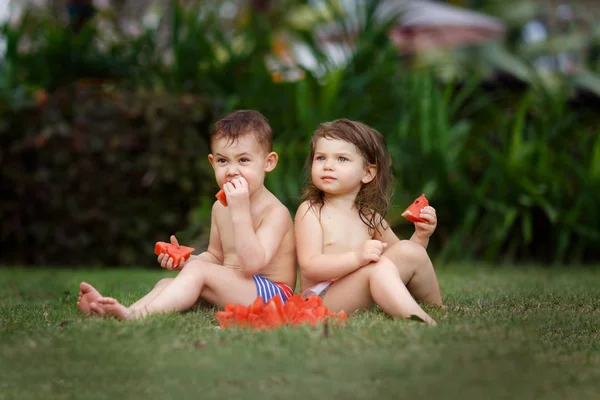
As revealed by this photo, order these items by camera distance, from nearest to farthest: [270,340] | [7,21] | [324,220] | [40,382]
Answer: [40,382]
[270,340]
[324,220]
[7,21]

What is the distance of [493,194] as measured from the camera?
704 cm

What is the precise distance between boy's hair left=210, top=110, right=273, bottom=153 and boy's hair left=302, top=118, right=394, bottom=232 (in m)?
0.22

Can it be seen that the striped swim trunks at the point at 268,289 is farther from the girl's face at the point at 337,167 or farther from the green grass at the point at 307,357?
the girl's face at the point at 337,167

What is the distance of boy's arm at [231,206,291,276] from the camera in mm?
3348

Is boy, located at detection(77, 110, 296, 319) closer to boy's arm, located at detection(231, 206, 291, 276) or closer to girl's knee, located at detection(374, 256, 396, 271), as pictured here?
boy's arm, located at detection(231, 206, 291, 276)


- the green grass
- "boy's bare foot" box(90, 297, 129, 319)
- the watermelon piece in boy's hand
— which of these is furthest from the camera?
the watermelon piece in boy's hand

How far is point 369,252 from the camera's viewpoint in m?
3.27

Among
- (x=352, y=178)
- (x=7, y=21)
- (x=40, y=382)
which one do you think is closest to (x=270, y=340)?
(x=40, y=382)

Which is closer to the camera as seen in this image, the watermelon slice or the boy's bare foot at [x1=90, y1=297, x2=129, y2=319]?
the boy's bare foot at [x1=90, y1=297, x2=129, y2=319]

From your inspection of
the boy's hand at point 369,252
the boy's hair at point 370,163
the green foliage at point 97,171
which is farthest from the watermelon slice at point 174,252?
the green foliage at point 97,171

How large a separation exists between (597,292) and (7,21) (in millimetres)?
5778

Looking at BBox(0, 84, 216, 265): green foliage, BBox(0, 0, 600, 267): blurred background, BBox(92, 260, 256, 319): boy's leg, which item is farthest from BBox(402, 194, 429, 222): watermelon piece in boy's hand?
BBox(0, 84, 216, 265): green foliage

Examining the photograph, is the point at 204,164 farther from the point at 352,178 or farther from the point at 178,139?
the point at 352,178

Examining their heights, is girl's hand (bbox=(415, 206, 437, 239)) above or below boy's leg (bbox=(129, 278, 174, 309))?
above
